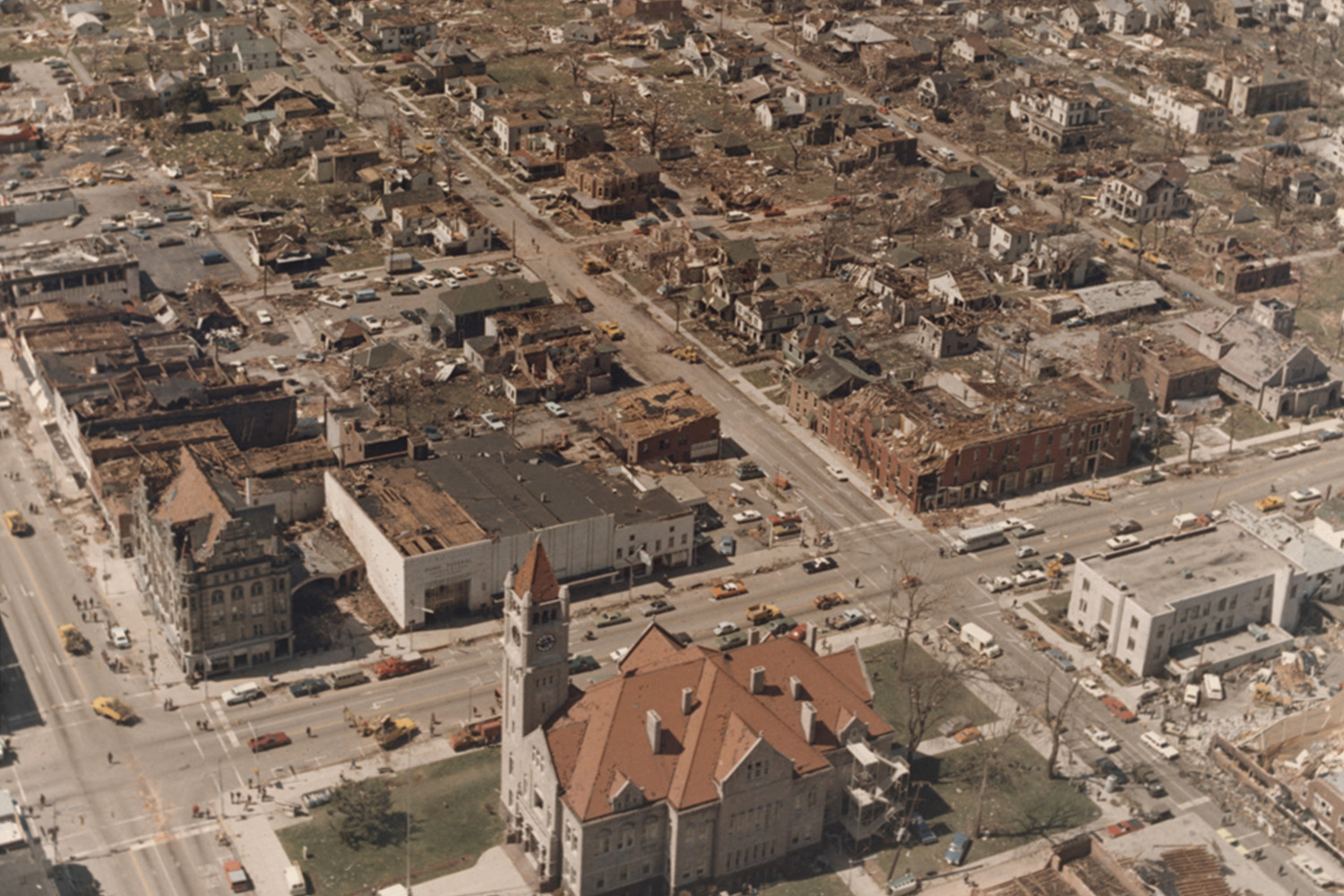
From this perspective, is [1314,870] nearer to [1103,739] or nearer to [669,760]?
[1103,739]

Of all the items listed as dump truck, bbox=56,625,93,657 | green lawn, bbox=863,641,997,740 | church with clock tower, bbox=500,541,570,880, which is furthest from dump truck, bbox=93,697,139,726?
green lawn, bbox=863,641,997,740

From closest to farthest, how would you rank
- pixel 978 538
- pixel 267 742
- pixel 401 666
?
pixel 267 742 → pixel 401 666 → pixel 978 538

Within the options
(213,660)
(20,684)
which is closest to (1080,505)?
(213,660)

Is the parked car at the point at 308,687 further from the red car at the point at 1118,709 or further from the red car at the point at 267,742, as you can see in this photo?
the red car at the point at 1118,709

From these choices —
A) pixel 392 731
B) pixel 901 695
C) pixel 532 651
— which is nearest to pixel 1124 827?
pixel 901 695

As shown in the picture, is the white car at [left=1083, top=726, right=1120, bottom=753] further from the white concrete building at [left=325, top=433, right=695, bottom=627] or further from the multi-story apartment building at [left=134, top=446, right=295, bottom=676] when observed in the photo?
the multi-story apartment building at [left=134, top=446, right=295, bottom=676]
